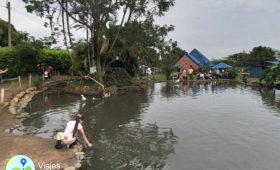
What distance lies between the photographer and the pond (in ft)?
33.3

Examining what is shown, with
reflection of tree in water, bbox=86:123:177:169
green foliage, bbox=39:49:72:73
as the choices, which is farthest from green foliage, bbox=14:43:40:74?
reflection of tree in water, bbox=86:123:177:169

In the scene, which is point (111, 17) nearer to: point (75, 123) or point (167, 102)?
point (167, 102)

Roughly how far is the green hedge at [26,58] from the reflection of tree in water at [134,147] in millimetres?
18998

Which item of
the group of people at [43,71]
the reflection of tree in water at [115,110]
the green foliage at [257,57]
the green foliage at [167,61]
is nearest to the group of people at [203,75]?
the green foliage at [167,61]

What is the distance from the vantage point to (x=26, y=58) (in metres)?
31.4

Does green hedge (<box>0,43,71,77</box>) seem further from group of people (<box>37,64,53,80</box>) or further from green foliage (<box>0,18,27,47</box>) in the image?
green foliage (<box>0,18,27,47</box>)

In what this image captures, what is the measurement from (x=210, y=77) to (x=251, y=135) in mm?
32484

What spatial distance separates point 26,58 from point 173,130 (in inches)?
861

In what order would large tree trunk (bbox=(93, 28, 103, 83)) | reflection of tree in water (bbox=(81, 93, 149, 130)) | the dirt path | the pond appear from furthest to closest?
large tree trunk (bbox=(93, 28, 103, 83)), reflection of tree in water (bbox=(81, 93, 149, 130)), the pond, the dirt path

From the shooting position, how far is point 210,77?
148 ft

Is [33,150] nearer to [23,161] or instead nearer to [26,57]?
[23,161]

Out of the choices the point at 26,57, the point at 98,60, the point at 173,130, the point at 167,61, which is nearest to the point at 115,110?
the point at 173,130

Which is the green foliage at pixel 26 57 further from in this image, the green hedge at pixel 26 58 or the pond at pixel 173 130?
the pond at pixel 173 130

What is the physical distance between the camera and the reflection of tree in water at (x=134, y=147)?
9.89m
